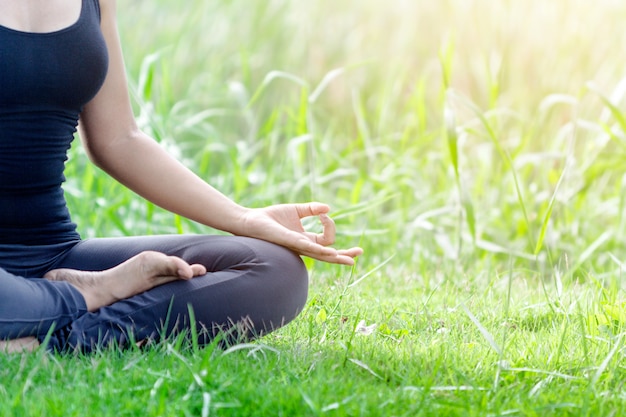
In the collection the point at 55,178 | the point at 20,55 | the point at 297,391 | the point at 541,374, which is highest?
the point at 20,55

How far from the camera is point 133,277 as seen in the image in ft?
6.03

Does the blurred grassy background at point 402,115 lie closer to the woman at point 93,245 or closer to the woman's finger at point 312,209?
the woman's finger at point 312,209

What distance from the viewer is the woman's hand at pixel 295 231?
6.32 feet

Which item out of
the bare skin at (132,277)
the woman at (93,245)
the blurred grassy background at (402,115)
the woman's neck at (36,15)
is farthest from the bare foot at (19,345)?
the blurred grassy background at (402,115)

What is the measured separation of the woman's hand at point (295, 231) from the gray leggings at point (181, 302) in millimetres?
34

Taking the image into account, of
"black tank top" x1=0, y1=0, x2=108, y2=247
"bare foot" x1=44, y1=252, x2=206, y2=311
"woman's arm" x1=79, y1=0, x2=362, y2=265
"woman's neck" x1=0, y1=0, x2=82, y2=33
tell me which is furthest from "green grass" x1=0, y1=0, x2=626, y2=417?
"woman's neck" x1=0, y1=0, x2=82, y2=33

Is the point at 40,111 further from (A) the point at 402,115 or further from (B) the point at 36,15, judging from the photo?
(A) the point at 402,115

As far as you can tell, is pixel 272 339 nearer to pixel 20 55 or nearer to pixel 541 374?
pixel 541 374

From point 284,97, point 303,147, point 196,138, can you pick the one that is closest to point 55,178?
point 303,147

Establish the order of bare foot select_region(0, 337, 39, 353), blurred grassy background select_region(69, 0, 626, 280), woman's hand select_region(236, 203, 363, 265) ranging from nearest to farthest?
bare foot select_region(0, 337, 39, 353), woman's hand select_region(236, 203, 363, 265), blurred grassy background select_region(69, 0, 626, 280)

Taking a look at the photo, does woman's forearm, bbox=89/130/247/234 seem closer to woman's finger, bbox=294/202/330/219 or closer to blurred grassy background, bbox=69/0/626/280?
woman's finger, bbox=294/202/330/219

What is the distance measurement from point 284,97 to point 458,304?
2.49 metres

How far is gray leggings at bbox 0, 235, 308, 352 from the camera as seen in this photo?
1750 millimetres

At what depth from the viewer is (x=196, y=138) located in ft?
14.3
